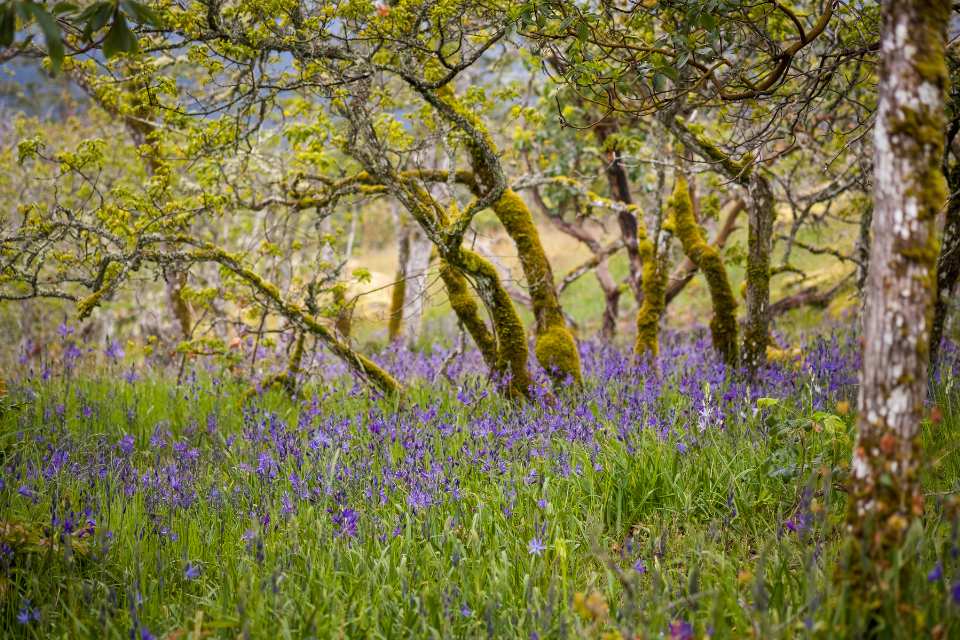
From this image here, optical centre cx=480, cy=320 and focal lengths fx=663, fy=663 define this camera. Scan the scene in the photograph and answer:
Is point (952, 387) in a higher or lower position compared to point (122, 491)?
higher

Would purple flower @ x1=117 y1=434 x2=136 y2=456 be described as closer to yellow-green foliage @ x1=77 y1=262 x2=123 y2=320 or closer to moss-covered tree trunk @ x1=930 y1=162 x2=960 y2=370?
yellow-green foliage @ x1=77 y1=262 x2=123 y2=320

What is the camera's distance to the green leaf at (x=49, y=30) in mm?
1804

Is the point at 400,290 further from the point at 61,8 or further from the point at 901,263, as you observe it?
the point at 901,263

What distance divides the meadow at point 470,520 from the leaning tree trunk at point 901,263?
128 mm

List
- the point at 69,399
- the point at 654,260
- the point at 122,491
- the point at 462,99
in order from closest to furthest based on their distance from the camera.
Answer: the point at 122,491
the point at 462,99
the point at 69,399
the point at 654,260

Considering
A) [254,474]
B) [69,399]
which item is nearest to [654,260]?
[254,474]

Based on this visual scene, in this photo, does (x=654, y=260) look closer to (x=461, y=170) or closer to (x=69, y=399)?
(x=461, y=170)

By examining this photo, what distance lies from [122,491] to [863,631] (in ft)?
11.9

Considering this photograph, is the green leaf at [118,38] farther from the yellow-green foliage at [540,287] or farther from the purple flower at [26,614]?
the yellow-green foliage at [540,287]

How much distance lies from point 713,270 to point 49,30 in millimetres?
5929

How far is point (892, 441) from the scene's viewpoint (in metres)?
A: 1.99

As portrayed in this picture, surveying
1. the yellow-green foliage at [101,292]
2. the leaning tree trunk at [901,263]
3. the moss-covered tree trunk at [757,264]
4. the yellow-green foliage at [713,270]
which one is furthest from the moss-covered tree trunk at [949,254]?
the yellow-green foliage at [101,292]

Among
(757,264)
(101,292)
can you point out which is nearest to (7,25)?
(101,292)

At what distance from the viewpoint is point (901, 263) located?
6.45 ft
